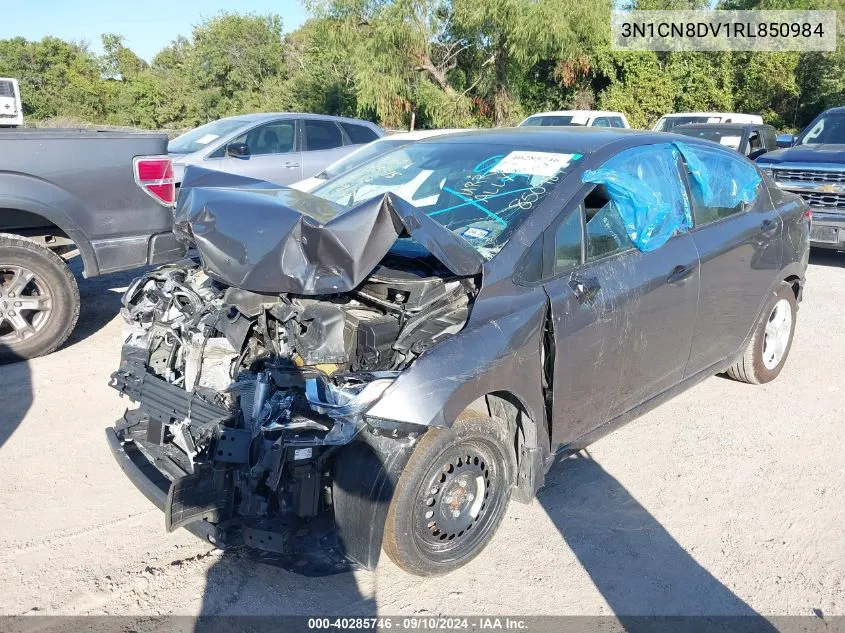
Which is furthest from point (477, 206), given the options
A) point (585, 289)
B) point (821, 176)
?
point (821, 176)

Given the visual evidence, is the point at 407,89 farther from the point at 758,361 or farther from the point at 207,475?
the point at 207,475

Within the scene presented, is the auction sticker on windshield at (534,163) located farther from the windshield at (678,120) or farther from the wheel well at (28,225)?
the windshield at (678,120)

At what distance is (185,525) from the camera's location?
9.36 feet

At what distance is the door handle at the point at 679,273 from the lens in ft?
12.7

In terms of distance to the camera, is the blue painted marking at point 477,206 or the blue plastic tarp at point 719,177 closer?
the blue painted marking at point 477,206

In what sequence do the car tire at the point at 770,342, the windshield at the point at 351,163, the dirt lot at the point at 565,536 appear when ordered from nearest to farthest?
the dirt lot at the point at 565,536 < the windshield at the point at 351,163 < the car tire at the point at 770,342

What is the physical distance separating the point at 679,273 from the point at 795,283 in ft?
6.52

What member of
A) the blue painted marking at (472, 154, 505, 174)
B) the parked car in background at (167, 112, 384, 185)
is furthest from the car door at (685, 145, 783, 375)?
the parked car in background at (167, 112, 384, 185)

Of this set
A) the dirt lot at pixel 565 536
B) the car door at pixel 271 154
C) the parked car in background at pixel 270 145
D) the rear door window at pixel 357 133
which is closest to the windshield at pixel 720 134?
the rear door window at pixel 357 133

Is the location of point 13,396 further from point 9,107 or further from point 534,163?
point 534,163

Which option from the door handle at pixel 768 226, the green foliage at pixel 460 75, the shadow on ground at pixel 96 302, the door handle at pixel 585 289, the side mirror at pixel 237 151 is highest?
the green foliage at pixel 460 75

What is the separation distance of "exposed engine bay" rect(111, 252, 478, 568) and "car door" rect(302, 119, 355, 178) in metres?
7.26

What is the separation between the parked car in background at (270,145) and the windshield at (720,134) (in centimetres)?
616

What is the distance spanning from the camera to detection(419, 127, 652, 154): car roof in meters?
3.86
